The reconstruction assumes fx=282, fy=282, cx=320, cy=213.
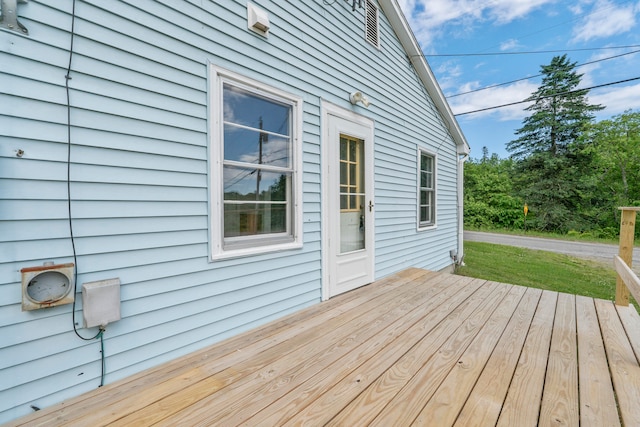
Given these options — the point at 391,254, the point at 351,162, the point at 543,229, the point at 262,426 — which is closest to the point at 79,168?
the point at 262,426

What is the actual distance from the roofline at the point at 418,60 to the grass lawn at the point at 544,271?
3.26 metres

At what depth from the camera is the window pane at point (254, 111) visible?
2332 mm

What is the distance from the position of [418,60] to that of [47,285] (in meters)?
5.76

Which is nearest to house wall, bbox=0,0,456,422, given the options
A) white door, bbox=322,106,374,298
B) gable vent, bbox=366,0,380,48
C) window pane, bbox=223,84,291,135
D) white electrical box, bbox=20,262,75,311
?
white electrical box, bbox=20,262,75,311

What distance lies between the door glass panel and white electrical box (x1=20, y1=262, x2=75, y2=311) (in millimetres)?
2544

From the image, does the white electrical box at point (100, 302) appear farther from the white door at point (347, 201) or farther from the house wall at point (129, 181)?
the white door at point (347, 201)

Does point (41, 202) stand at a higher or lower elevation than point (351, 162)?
lower

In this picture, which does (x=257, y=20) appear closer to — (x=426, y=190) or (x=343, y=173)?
(x=343, y=173)

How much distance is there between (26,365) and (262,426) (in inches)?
49.0

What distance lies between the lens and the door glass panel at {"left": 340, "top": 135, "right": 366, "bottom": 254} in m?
3.56

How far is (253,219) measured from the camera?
8.25ft

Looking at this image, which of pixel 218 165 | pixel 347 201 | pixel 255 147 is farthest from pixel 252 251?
pixel 347 201

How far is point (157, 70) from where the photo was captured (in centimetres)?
188

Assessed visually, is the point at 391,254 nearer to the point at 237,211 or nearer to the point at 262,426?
the point at 237,211
